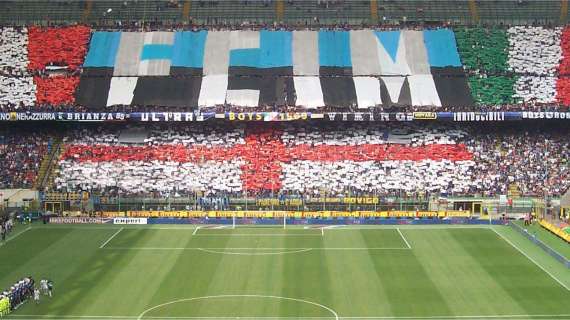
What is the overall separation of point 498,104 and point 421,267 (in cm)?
3422

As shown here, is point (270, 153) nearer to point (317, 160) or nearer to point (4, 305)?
point (317, 160)

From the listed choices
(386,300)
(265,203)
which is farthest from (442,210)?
(386,300)

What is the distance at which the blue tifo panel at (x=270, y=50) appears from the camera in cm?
9669

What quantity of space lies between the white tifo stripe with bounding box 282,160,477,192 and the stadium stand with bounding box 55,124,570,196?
86 millimetres

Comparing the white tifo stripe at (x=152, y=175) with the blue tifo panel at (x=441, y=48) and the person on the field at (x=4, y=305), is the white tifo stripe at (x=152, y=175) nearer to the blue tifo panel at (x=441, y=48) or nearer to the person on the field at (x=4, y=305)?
the blue tifo panel at (x=441, y=48)

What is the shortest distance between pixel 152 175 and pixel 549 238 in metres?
34.3

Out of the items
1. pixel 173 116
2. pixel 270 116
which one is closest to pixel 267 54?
pixel 270 116

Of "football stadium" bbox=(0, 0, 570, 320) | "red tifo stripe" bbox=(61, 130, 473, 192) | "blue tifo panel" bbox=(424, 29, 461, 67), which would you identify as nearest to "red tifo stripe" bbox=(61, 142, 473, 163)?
"red tifo stripe" bbox=(61, 130, 473, 192)

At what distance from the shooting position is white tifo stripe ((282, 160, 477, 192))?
85.1m

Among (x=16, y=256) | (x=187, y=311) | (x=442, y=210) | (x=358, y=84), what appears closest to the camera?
(x=187, y=311)

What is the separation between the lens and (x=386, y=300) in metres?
53.2

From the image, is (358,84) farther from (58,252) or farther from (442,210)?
(58,252)

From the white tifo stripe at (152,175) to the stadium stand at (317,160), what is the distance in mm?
86

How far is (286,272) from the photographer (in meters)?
60.3
